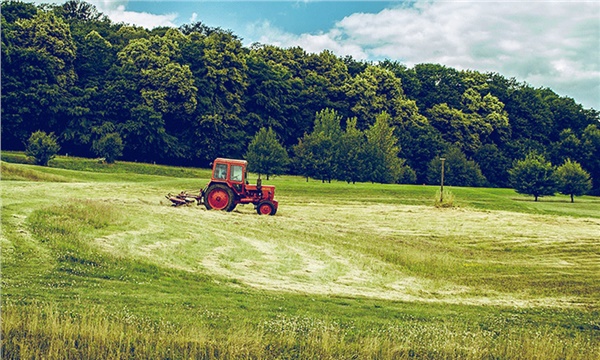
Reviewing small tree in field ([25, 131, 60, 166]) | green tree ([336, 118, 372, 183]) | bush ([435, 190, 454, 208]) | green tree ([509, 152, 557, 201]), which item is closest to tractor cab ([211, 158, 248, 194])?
bush ([435, 190, 454, 208])

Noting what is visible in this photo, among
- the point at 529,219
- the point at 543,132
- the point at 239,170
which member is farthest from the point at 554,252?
the point at 543,132

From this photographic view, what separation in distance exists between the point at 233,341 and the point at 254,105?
7679 centimetres

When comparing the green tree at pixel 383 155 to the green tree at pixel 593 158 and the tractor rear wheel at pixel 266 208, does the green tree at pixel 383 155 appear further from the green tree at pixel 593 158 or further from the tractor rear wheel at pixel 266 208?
the tractor rear wheel at pixel 266 208

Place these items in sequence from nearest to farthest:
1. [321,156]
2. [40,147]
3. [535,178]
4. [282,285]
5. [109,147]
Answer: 1. [282,285]
2. [40,147]
3. [109,147]
4. [535,178]
5. [321,156]

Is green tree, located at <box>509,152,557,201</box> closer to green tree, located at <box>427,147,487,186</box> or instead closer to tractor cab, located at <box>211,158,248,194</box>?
green tree, located at <box>427,147,487,186</box>

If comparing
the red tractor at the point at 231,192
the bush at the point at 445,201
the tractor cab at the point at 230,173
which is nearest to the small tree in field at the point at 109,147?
the red tractor at the point at 231,192

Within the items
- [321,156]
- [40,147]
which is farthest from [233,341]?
[321,156]

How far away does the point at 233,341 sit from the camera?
9.77 m

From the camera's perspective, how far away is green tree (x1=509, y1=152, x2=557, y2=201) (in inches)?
2432

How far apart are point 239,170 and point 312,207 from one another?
885 centimetres

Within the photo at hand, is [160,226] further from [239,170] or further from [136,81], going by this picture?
[136,81]

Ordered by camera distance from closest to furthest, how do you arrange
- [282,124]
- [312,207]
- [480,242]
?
[480,242] < [312,207] < [282,124]

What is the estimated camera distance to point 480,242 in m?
28.7

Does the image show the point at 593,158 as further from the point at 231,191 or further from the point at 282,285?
the point at 282,285
